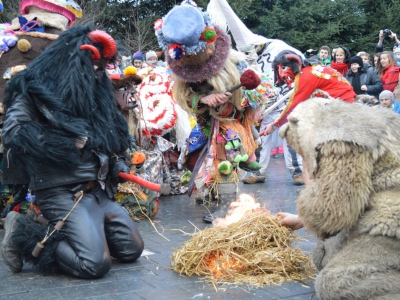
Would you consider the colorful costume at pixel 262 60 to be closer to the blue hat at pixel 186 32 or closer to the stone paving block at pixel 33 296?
the blue hat at pixel 186 32

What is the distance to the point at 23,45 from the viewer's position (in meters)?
5.36

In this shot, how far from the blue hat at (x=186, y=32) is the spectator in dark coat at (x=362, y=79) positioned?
200 inches

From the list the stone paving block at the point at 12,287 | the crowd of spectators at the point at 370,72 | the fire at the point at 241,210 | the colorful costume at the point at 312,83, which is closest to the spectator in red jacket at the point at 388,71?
the crowd of spectators at the point at 370,72

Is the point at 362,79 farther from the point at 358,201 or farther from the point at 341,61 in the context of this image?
the point at 358,201

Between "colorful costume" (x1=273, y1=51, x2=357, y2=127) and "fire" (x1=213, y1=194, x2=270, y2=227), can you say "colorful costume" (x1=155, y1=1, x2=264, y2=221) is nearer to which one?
"colorful costume" (x1=273, y1=51, x2=357, y2=127)

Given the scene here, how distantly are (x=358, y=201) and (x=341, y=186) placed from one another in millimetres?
110

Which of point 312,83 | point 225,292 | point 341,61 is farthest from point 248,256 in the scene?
point 341,61

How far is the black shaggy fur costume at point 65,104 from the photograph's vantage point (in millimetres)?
3719

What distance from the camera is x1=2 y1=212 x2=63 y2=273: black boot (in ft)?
12.4

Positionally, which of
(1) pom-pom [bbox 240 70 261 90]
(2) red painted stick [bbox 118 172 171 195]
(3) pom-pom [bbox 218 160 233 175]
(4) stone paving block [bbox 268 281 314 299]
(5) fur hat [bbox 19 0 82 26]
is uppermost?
(5) fur hat [bbox 19 0 82 26]

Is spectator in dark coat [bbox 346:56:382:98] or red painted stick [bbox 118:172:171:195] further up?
red painted stick [bbox 118:172:171:195]

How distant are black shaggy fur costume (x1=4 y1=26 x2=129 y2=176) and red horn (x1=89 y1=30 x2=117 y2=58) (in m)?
0.05

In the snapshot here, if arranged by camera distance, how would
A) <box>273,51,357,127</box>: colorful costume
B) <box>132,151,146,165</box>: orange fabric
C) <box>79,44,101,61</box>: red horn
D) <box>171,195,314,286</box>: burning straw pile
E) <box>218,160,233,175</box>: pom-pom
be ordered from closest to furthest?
<box>171,195,314,286</box>: burning straw pile
<box>79,44,101,61</box>: red horn
<box>132,151,146,165</box>: orange fabric
<box>218,160,233,175</box>: pom-pom
<box>273,51,357,127</box>: colorful costume

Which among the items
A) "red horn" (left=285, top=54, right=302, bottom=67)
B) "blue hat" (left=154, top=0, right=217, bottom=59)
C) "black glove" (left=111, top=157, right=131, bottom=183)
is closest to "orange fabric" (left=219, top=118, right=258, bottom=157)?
"blue hat" (left=154, top=0, right=217, bottom=59)
